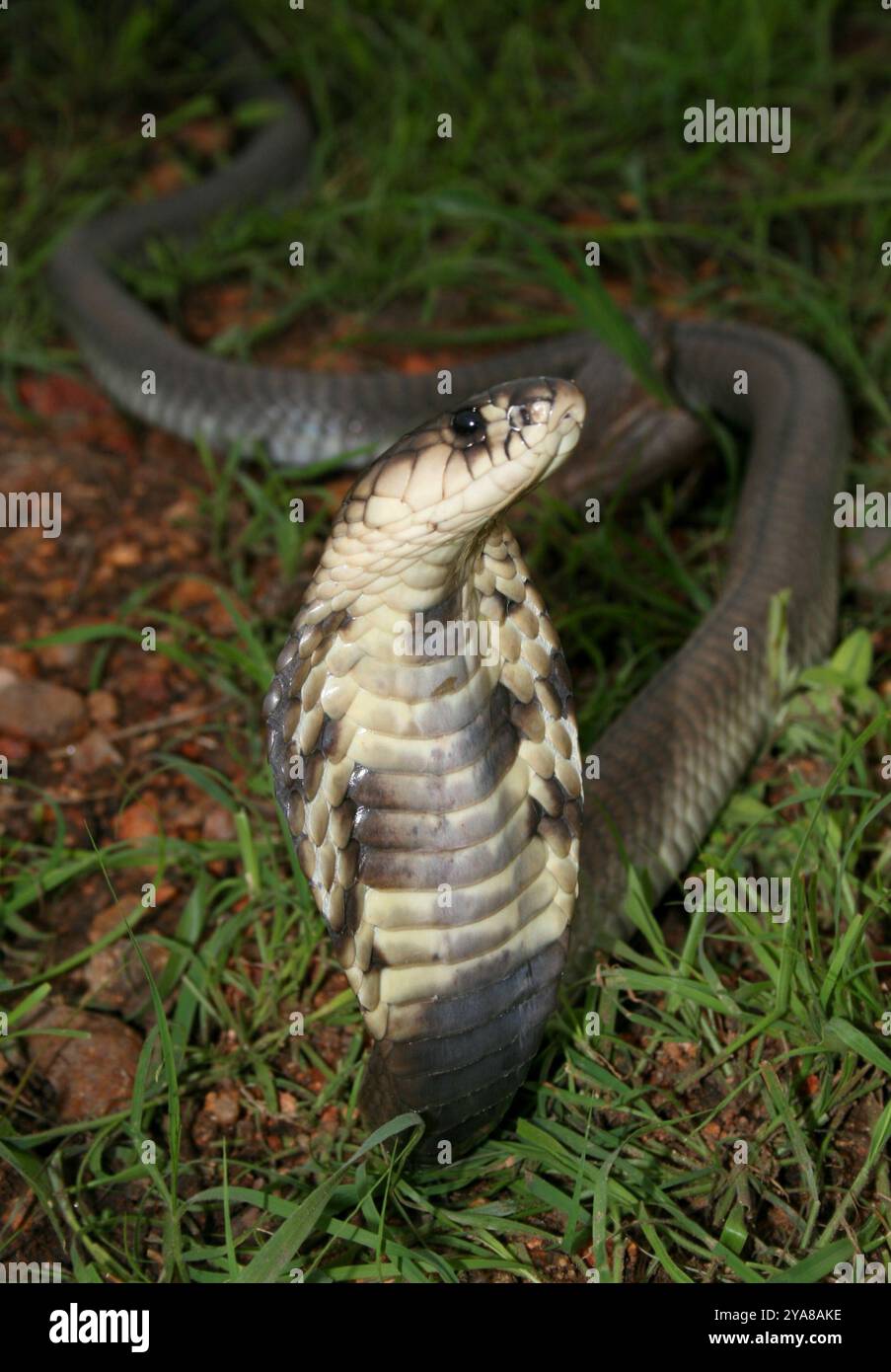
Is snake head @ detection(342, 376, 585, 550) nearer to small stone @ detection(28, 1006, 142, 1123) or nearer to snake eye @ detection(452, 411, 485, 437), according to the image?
snake eye @ detection(452, 411, 485, 437)

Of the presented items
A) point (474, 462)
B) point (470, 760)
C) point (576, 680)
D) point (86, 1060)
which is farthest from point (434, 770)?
point (576, 680)

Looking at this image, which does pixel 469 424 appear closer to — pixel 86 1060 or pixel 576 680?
pixel 86 1060

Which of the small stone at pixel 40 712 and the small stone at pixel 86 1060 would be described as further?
the small stone at pixel 40 712

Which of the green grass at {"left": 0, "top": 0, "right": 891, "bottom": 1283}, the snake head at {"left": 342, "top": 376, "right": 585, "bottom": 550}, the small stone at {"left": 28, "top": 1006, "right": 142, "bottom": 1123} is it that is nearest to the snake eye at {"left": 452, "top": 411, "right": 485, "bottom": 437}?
the snake head at {"left": 342, "top": 376, "right": 585, "bottom": 550}

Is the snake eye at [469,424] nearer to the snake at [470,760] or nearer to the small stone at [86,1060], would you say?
the snake at [470,760]

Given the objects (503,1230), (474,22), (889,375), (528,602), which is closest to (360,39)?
(474,22)

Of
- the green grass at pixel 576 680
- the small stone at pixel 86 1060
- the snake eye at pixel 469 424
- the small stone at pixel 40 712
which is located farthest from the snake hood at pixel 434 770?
the small stone at pixel 40 712

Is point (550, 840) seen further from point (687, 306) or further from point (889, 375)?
point (687, 306)
